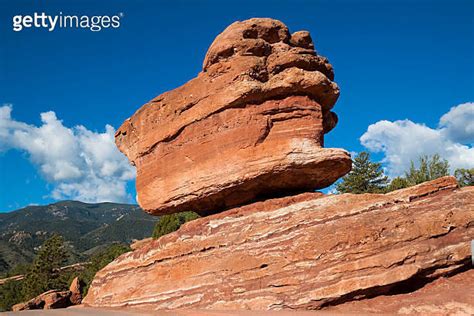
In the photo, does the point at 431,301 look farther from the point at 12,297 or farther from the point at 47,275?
the point at 12,297

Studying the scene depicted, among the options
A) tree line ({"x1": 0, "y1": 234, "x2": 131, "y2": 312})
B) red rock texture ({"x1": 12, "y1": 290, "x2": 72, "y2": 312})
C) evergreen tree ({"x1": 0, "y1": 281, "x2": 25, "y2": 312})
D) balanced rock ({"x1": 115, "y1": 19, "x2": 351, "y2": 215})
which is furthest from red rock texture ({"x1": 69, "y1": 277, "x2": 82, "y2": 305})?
evergreen tree ({"x1": 0, "y1": 281, "x2": 25, "y2": 312})

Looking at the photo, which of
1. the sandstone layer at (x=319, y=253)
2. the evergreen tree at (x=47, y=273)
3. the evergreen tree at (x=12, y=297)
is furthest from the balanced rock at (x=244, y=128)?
the evergreen tree at (x=12, y=297)

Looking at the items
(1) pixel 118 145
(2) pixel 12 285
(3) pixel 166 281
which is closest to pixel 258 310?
(3) pixel 166 281

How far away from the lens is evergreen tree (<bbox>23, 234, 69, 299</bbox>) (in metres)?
68.6

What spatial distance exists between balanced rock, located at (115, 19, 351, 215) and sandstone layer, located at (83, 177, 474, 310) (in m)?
1.98

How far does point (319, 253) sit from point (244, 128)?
7270 millimetres

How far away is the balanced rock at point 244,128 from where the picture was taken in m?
19.4

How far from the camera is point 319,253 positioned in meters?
15.7

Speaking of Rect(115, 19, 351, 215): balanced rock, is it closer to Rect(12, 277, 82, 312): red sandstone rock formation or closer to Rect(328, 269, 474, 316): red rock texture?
Rect(328, 269, 474, 316): red rock texture

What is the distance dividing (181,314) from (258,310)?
2863mm

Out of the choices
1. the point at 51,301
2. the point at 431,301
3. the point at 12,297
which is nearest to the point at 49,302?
the point at 51,301

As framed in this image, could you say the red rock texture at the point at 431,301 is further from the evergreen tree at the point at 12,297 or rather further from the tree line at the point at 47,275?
the evergreen tree at the point at 12,297

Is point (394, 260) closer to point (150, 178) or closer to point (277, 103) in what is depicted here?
point (277, 103)

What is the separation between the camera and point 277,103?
20.3 metres
